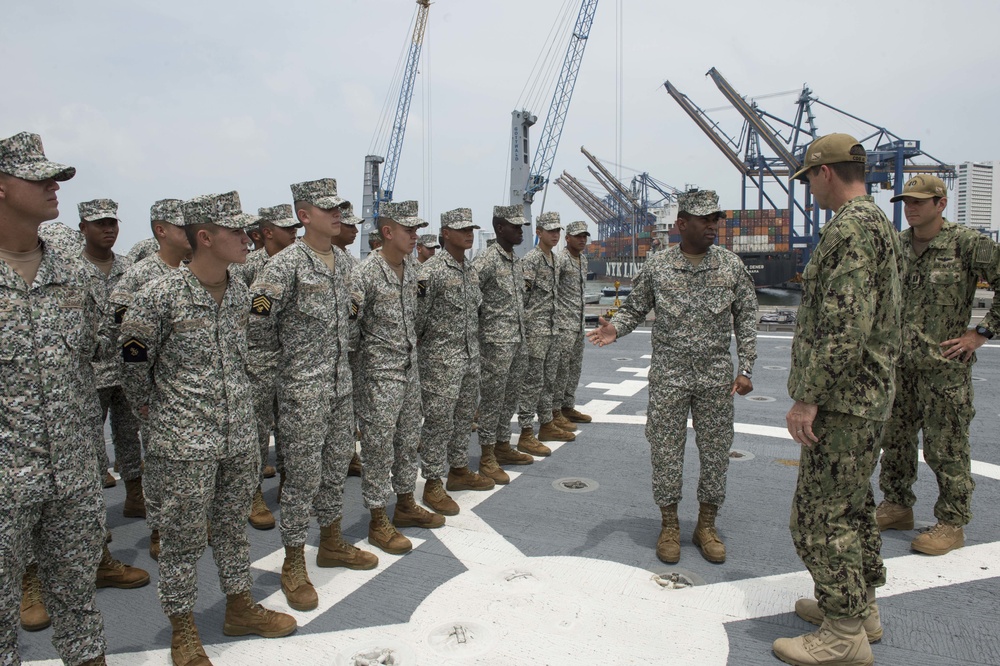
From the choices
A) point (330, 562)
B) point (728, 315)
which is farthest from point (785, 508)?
point (330, 562)

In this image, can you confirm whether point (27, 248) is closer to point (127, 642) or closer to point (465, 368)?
point (127, 642)

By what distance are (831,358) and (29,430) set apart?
8.92 feet

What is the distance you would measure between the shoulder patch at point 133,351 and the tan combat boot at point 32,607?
1156 millimetres

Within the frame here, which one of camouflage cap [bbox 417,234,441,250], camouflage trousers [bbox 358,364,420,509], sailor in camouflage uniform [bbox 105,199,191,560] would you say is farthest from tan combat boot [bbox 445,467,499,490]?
camouflage cap [bbox 417,234,441,250]

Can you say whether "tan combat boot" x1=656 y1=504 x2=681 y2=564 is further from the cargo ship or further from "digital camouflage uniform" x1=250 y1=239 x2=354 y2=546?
the cargo ship

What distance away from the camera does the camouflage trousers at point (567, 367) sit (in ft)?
19.4

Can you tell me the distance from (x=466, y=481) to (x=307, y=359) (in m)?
1.83

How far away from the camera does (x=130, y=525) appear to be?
398 centimetres

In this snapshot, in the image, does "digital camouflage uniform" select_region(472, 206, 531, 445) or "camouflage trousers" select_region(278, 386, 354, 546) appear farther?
"digital camouflage uniform" select_region(472, 206, 531, 445)

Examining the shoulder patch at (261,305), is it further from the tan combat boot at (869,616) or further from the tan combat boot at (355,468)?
the tan combat boot at (869,616)

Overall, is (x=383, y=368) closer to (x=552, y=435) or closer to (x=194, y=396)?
(x=194, y=396)

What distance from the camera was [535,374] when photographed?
5582mm

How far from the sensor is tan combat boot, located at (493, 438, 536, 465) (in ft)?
16.6

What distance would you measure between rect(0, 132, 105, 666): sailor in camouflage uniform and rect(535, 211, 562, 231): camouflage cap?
3.94 m
